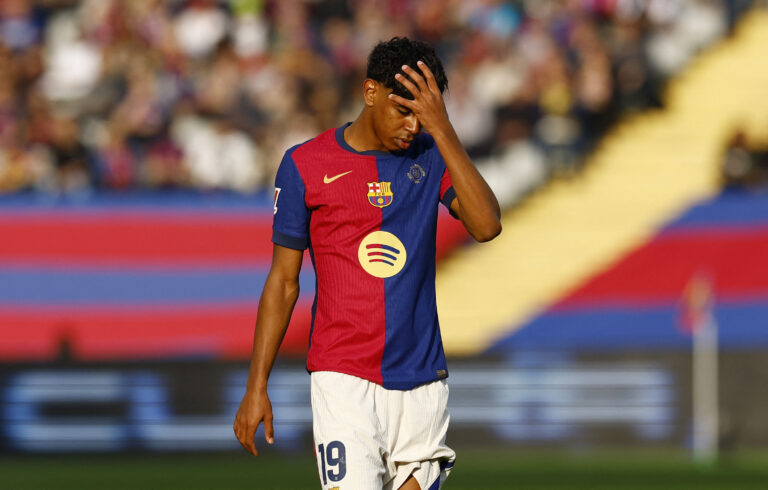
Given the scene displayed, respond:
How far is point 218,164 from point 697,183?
523 centimetres

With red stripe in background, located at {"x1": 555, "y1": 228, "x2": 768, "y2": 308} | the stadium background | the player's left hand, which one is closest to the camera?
the player's left hand

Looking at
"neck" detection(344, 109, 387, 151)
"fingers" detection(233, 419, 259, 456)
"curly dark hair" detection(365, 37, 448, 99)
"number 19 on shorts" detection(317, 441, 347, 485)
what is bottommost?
"number 19 on shorts" detection(317, 441, 347, 485)

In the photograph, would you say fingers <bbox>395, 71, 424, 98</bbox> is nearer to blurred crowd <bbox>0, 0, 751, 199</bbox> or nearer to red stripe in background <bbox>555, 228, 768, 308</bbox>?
red stripe in background <bbox>555, 228, 768, 308</bbox>

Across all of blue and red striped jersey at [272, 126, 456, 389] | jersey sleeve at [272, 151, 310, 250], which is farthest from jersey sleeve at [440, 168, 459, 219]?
jersey sleeve at [272, 151, 310, 250]

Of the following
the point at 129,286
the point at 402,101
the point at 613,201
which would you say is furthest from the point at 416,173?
the point at 613,201

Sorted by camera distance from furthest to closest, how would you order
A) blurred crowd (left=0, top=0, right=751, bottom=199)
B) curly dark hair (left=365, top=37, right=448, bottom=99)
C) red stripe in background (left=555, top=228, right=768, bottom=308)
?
blurred crowd (left=0, top=0, right=751, bottom=199) < red stripe in background (left=555, top=228, right=768, bottom=308) < curly dark hair (left=365, top=37, right=448, bottom=99)

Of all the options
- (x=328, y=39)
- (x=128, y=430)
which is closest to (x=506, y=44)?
(x=328, y=39)

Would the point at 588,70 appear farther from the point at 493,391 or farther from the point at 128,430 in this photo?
the point at 128,430

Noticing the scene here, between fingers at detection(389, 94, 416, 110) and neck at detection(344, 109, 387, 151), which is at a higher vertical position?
fingers at detection(389, 94, 416, 110)

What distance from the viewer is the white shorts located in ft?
14.1

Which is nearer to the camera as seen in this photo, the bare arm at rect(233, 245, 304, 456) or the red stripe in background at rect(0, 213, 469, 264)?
the bare arm at rect(233, 245, 304, 456)

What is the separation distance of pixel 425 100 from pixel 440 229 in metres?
9.93

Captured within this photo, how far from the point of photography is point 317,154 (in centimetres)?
450

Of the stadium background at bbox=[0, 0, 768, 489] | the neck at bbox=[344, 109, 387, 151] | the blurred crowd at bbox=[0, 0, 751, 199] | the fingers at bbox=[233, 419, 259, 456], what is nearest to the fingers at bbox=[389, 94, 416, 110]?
the neck at bbox=[344, 109, 387, 151]
